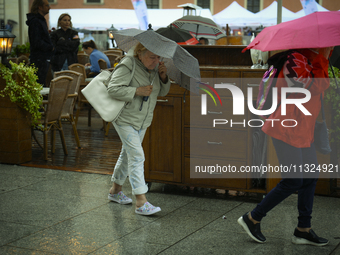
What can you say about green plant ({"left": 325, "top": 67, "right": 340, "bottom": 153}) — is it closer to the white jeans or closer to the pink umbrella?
the pink umbrella

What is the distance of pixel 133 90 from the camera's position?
13.2 ft

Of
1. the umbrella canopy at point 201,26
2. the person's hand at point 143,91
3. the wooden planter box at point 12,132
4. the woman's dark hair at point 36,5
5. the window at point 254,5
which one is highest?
the window at point 254,5

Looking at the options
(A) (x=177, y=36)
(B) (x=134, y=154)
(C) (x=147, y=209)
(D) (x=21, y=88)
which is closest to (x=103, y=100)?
(B) (x=134, y=154)

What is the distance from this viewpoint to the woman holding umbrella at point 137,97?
4.04m

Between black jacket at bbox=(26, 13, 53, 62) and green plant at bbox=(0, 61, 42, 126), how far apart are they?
232cm

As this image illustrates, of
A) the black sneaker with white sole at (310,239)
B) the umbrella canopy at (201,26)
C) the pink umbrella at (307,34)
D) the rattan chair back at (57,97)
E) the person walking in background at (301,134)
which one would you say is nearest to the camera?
the pink umbrella at (307,34)

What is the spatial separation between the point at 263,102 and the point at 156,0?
109ft

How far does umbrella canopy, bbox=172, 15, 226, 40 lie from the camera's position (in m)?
9.84

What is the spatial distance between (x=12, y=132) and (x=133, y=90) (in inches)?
114

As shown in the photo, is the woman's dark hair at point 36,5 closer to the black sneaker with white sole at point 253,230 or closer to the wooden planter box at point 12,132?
the wooden planter box at point 12,132

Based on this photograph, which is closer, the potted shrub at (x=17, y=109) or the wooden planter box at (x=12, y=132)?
the potted shrub at (x=17, y=109)

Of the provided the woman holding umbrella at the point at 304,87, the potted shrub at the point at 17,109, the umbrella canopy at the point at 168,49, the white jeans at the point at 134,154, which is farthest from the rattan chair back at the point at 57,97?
the woman holding umbrella at the point at 304,87

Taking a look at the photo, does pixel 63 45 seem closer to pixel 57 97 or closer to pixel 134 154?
pixel 57 97

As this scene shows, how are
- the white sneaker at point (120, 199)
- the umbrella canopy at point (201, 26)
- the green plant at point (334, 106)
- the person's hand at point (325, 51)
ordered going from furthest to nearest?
the umbrella canopy at point (201, 26) < the green plant at point (334, 106) < the white sneaker at point (120, 199) < the person's hand at point (325, 51)
